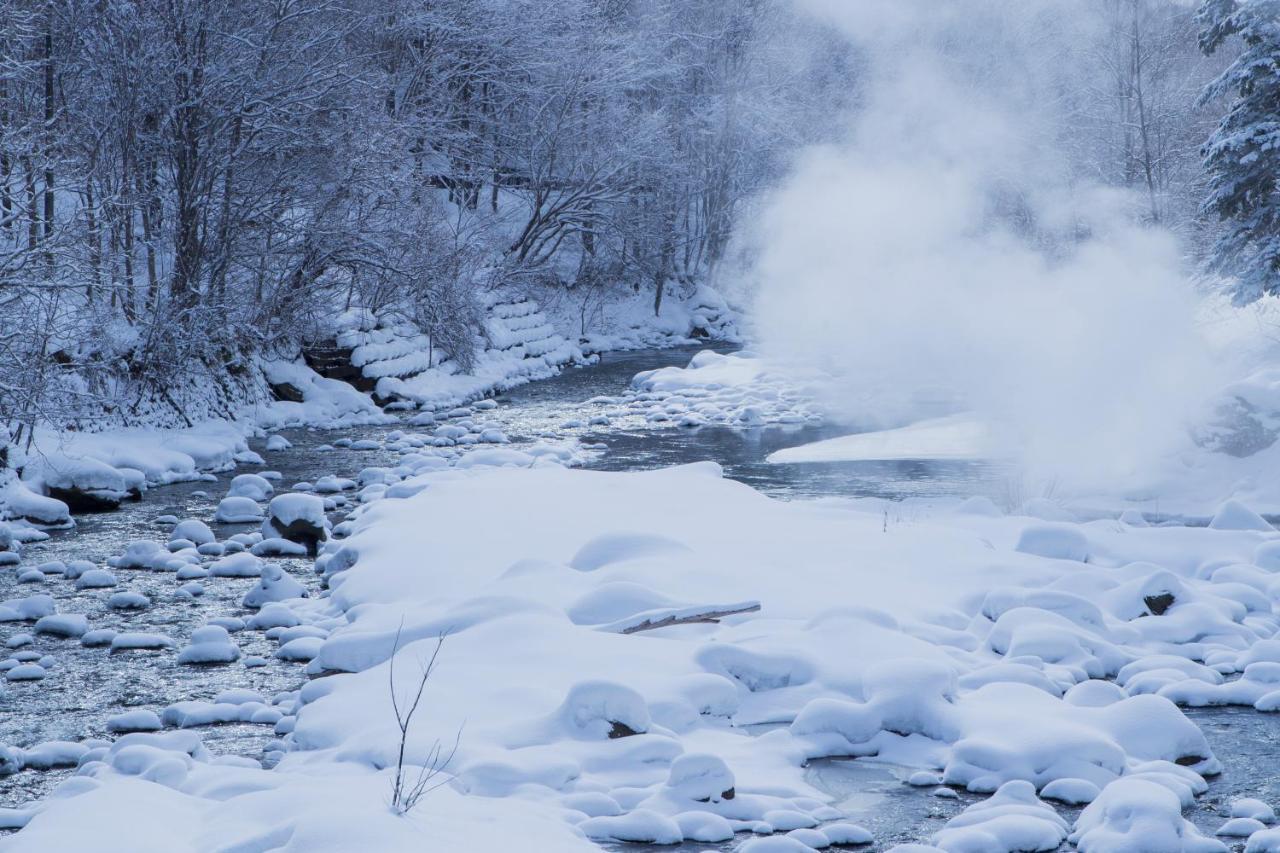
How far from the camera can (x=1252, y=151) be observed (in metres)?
15.5

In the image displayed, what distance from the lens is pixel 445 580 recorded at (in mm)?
8453

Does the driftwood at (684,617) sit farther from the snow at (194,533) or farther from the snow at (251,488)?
the snow at (251,488)

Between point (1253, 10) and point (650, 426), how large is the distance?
952 centimetres

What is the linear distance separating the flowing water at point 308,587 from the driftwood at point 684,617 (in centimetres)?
164

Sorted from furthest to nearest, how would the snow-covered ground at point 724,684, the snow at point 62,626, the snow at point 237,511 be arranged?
the snow at point 237,511 < the snow at point 62,626 < the snow-covered ground at point 724,684

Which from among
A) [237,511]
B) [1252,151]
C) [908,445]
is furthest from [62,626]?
[1252,151]

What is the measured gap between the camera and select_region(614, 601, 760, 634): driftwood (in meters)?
7.15

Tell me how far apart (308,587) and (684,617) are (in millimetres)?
3371

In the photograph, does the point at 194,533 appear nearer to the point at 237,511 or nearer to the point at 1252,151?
the point at 237,511

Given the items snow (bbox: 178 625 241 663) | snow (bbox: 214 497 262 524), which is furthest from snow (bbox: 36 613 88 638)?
snow (bbox: 214 497 262 524)

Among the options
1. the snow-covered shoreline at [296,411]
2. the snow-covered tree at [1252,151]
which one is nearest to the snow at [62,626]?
the snow-covered shoreline at [296,411]

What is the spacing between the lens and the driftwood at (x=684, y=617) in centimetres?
715

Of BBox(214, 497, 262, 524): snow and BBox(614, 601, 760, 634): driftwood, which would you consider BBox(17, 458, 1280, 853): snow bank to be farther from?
BBox(214, 497, 262, 524): snow

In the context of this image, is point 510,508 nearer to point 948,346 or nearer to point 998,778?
point 998,778
